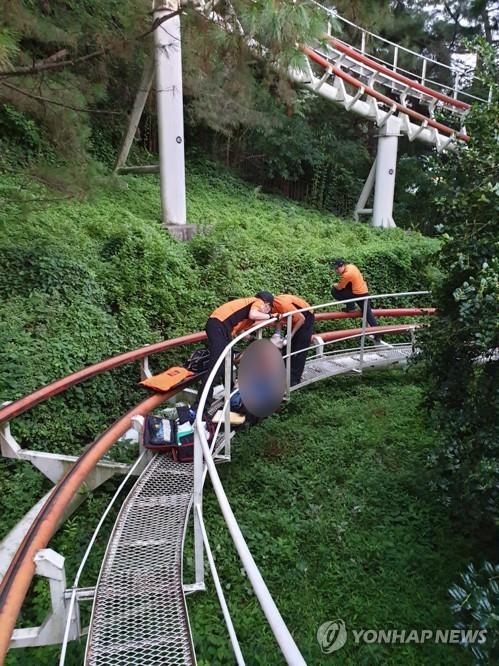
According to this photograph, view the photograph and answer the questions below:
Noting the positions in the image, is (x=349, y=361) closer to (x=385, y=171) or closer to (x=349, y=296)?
(x=349, y=296)

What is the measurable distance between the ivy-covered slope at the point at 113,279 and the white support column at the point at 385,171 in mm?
4064

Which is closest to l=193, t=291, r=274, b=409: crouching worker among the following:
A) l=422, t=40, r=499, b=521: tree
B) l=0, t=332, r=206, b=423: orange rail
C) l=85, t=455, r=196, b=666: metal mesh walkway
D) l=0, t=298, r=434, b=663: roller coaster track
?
l=0, t=298, r=434, b=663: roller coaster track

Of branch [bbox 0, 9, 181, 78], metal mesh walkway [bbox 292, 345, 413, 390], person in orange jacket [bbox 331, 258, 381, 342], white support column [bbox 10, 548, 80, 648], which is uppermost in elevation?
branch [bbox 0, 9, 181, 78]

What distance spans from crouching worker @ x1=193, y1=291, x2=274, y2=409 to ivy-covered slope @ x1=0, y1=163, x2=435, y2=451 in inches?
55.1

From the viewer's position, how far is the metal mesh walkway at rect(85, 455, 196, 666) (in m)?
2.31

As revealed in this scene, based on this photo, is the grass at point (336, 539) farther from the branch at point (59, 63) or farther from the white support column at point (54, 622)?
the branch at point (59, 63)

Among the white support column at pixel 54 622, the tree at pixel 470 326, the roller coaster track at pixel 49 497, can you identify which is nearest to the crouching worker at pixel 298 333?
the roller coaster track at pixel 49 497

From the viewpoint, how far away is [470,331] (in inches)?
143

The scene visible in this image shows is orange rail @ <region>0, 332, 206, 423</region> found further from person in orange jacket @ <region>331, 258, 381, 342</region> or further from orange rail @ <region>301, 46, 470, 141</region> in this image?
orange rail @ <region>301, 46, 470, 141</region>

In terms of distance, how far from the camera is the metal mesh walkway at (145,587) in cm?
231

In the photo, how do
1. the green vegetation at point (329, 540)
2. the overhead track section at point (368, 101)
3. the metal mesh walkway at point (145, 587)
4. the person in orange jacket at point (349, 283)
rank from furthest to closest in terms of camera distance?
the overhead track section at point (368, 101)
the person in orange jacket at point (349, 283)
the green vegetation at point (329, 540)
the metal mesh walkway at point (145, 587)

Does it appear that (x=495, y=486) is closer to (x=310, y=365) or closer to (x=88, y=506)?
(x=88, y=506)

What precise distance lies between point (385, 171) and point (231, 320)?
12.3 meters

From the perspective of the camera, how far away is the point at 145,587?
2.72m
